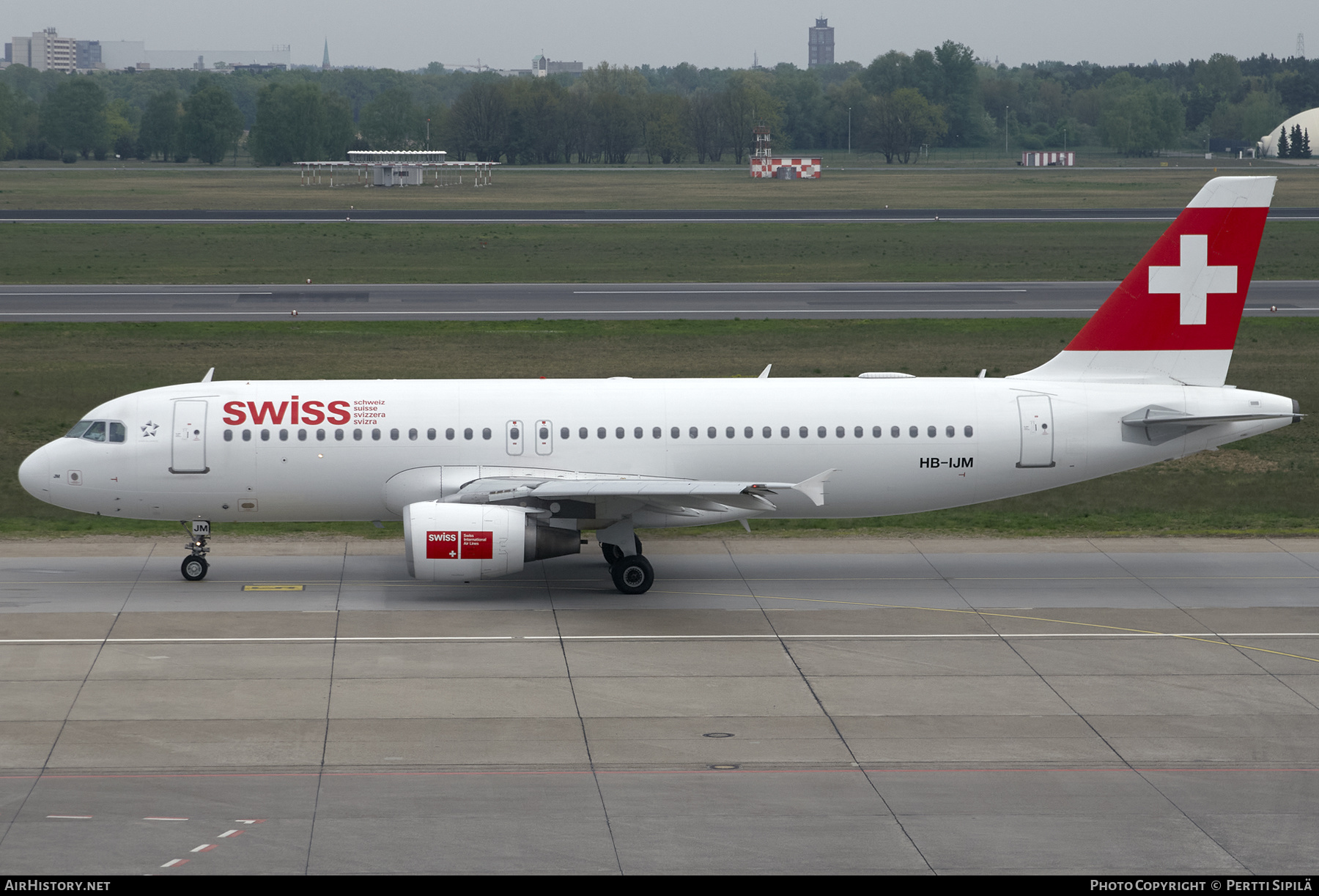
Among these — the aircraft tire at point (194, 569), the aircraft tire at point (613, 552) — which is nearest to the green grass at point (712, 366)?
the aircraft tire at point (194, 569)

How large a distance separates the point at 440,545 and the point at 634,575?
418 cm

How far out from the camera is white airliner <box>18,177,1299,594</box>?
29.4 m

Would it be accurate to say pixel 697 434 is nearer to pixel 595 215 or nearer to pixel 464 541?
pixel 464 541

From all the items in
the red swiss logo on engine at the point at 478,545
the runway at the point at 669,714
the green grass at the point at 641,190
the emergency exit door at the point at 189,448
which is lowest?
the runway at the point at 669,714

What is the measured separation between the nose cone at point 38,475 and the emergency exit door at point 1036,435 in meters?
20.2

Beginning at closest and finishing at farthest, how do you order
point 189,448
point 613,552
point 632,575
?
point 632,575, point 189,448, point 613,552

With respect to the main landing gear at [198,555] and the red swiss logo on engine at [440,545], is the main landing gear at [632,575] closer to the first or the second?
the red swiss logo on engine at [440,545]

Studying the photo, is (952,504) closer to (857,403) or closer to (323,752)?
(857,403)

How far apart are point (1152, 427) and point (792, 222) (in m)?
84.8

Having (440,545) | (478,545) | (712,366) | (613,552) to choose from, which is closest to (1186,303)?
(613,552)

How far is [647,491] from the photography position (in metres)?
27.6

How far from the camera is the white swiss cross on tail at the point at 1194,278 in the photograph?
3028 cm

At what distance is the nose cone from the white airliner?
4cm

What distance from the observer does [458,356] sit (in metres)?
54.5
